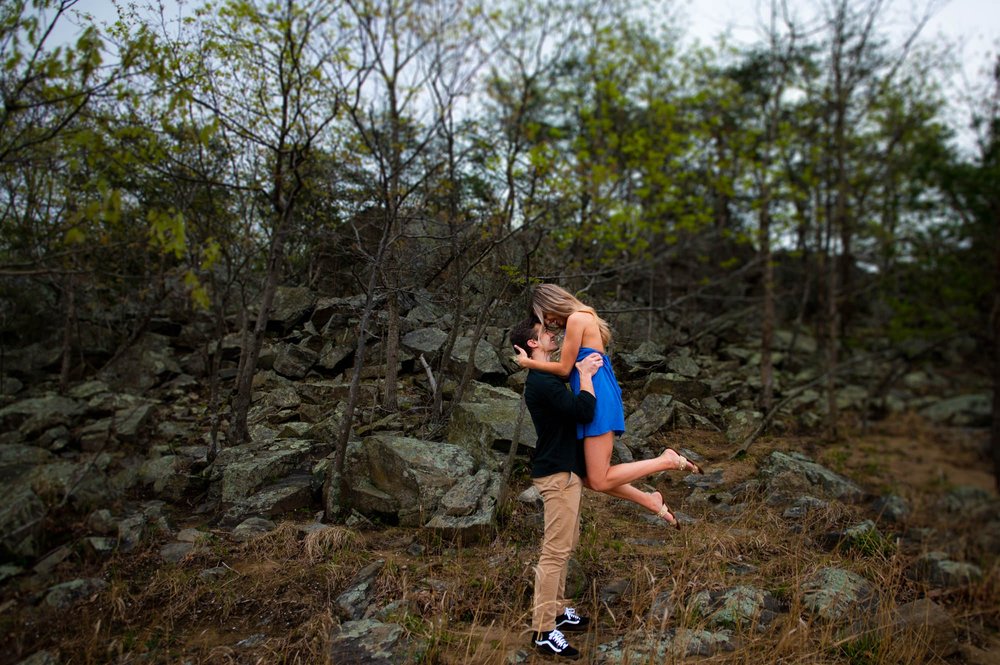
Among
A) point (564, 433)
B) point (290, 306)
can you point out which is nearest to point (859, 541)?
point (564, 433)

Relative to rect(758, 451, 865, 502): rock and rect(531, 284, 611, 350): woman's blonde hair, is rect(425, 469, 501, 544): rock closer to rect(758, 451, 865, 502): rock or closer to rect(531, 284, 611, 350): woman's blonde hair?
rect(531, 284, 611, 350): woman's blonde hair

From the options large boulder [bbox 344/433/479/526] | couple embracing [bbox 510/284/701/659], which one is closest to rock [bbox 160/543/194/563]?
large boulder [bbox 344/433/479/526]

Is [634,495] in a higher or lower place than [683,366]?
lower

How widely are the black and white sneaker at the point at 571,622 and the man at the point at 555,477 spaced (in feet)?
0.77

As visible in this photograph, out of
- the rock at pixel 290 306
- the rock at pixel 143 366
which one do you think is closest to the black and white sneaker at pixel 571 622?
the rock at pixel 290 306

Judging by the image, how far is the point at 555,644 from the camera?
10.5 feet

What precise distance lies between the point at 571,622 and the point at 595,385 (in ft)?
4.68

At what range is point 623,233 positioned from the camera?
11.3 m

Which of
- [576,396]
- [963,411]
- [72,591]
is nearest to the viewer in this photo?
[576,396]

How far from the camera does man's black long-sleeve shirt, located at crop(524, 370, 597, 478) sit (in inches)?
123

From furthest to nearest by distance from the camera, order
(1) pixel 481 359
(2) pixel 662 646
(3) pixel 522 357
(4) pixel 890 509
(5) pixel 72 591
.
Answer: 1. (4) pixel 890 509
2. (1) pixel 481 359
3. (5) pixel 72 591
4. (2) pixel 662 646
5. (3) pixel 522 357

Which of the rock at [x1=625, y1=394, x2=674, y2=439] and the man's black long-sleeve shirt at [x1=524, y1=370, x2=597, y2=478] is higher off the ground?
the man's black long-sleeve shirt at [x1=524, y1=370, x2=597, y2=478]

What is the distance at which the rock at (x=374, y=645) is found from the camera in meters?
3.37

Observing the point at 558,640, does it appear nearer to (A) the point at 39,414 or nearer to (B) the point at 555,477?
(B) the point at 555,477
